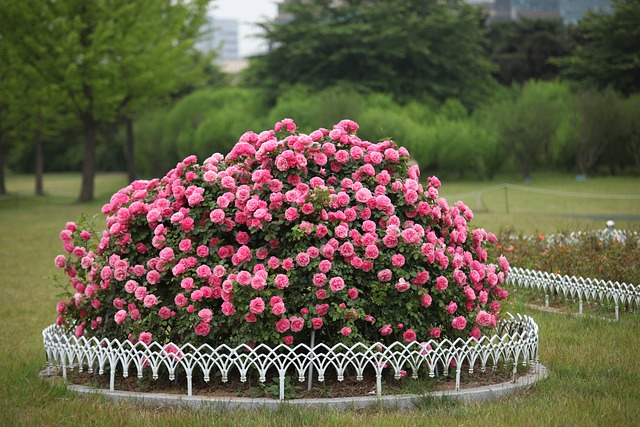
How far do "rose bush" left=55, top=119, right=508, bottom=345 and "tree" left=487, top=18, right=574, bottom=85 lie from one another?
39.3 meters

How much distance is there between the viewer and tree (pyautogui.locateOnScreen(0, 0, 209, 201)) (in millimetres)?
26438

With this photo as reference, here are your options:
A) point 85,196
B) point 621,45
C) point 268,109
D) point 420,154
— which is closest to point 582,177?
point 420,154

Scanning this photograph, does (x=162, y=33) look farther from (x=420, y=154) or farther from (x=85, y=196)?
(x=420, y=154)

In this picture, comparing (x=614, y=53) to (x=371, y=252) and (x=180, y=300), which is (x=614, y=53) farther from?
(x=180, y=300)

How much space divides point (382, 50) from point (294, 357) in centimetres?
3252

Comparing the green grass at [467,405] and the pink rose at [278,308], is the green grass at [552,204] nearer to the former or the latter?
the green grass at [467,405]

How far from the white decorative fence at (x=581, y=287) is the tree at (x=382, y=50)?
1081 inches

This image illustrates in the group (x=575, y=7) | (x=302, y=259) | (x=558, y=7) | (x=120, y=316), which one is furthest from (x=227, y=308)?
(x=558, y=7)

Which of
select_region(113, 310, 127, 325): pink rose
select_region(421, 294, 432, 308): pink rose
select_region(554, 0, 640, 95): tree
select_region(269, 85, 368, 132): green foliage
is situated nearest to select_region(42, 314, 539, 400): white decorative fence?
select_region(113, 310, 127, 325): pink rose

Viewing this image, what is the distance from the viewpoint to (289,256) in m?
5.24

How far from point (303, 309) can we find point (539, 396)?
1623 millimetres

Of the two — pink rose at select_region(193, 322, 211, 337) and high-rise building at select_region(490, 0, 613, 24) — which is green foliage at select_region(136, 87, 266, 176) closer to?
pink rose at select_region(193, 322, 211, 337)

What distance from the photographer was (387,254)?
207 inches

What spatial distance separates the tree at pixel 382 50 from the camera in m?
36.8
